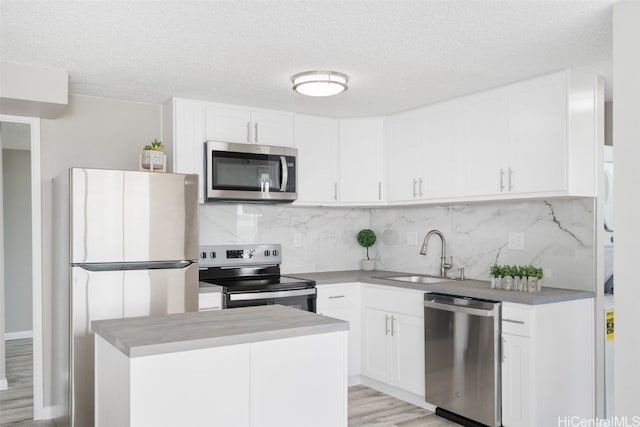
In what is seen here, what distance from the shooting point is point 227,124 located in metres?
4.09

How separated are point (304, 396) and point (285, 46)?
5.69 feet

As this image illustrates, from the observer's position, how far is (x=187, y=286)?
342cm

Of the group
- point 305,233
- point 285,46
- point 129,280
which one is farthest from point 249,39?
point 305,233

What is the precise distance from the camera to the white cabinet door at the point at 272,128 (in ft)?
13.8

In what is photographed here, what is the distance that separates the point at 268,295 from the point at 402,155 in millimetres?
1572

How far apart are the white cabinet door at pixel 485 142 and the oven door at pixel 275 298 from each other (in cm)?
137

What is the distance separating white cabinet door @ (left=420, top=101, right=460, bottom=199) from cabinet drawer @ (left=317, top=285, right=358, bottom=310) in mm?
935

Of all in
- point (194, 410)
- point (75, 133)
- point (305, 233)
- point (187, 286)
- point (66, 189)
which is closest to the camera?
point (194, 410)

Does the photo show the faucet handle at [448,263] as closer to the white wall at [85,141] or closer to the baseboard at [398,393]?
the baseboard at [398,393]

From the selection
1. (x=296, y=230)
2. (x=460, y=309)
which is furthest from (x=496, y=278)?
(x=296, y=230)

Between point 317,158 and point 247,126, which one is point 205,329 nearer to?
point 247,126

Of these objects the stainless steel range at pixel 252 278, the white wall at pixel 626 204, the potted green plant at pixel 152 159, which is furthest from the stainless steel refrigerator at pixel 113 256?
the white wall at pixel 626 204

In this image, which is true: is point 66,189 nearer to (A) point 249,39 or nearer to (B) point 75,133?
(B) point 75,133

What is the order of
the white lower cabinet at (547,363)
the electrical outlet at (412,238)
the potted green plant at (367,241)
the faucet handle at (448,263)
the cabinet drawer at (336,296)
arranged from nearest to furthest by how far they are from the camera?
the white lower cabinet at (547,363) < the cabinet drawer at (336,296) < the faucet handle at (448,263) < the electrical outlet at (412,238) < the potted green plant at (367,241)
